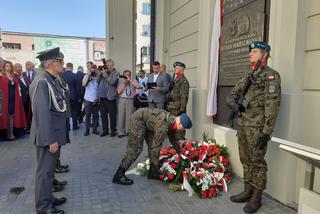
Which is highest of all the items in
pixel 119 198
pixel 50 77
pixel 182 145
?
pixel 50 77

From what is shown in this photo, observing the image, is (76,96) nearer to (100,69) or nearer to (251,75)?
(100,69)

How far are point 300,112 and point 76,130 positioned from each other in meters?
7.04

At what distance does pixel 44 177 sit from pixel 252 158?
8.14 ft

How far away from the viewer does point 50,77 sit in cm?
337

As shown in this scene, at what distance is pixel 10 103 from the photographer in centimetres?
742

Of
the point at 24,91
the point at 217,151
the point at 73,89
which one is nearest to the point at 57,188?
the point at 217,151

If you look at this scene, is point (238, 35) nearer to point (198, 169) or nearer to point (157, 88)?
point (198, 169)

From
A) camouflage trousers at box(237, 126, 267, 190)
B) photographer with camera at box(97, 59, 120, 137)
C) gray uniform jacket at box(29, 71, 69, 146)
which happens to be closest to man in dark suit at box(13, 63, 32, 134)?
photographer with camera at box(97, 59, 120, 137)

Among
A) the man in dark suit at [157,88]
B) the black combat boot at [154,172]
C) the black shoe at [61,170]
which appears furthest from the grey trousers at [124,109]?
the black combat boot at [154,172]

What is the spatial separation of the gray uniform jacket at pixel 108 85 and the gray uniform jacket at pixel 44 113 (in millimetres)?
4328

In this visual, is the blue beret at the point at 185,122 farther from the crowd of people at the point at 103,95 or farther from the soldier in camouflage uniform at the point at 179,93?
the crowd of people at the point at 103,95

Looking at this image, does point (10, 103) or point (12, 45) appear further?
point (12, 45)

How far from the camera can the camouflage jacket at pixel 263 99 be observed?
131 inches

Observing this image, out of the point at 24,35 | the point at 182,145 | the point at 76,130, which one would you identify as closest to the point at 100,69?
the point at 76,130
